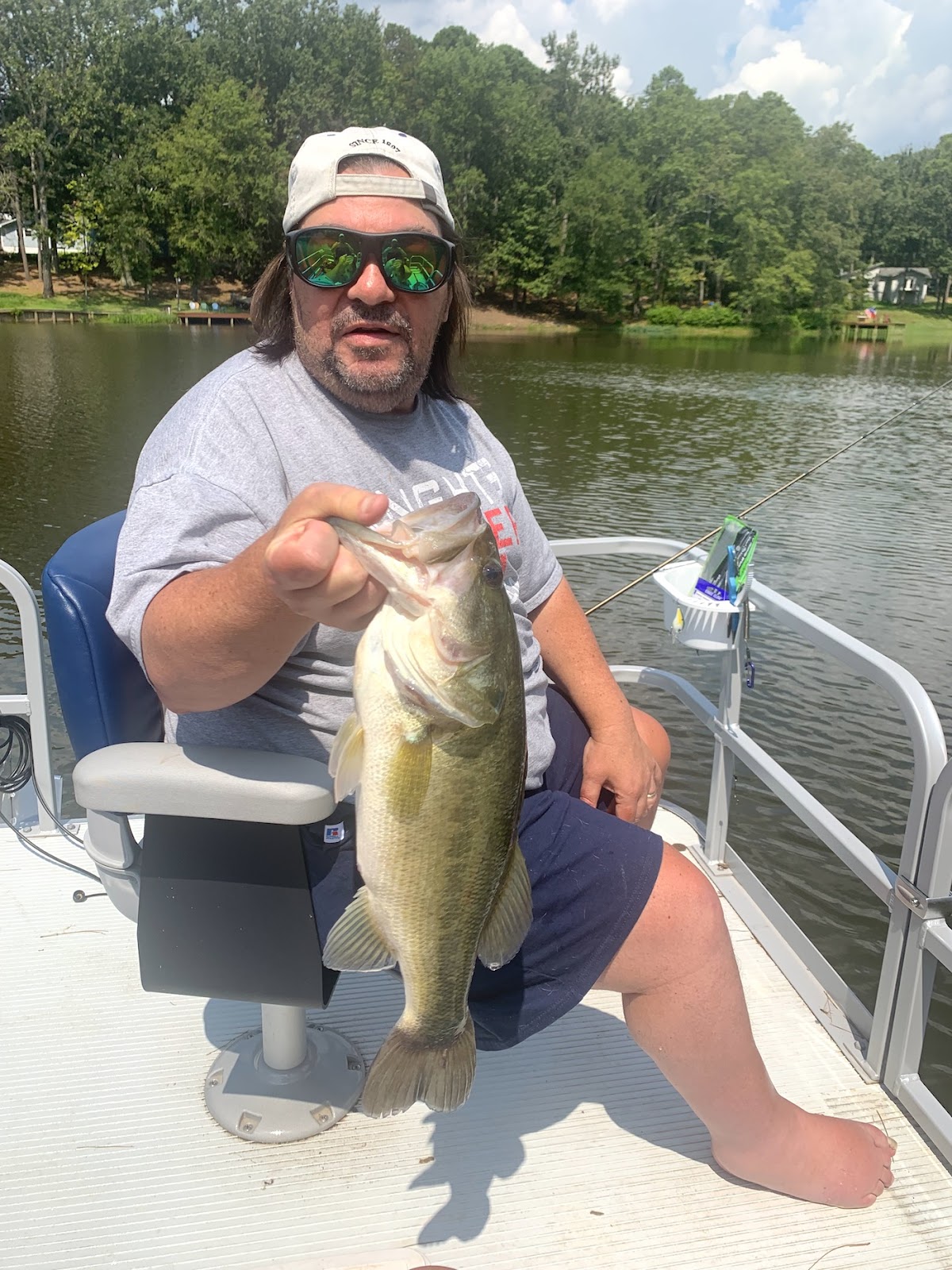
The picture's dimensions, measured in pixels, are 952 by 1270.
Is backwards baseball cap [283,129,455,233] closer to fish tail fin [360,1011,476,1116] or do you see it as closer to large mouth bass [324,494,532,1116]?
large mouth bass [324,494,532,1116]

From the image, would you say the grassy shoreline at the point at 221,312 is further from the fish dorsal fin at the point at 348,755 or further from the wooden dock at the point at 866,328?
the fish dorsal fin at the point at 348,755

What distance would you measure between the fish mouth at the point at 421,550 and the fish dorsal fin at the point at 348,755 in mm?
223

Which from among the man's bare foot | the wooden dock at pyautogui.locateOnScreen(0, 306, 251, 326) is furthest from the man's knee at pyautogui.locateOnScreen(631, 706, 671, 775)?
the wooden dock at pyautogui.locateOnScreen(0, 306, 251, 326)

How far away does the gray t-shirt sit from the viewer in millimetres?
1715

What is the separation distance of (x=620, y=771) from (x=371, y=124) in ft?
219

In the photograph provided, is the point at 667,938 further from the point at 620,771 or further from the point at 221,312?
the point at 221,312

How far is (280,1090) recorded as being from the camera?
7.53ft

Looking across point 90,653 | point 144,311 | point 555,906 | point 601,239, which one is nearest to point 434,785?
point 555,906

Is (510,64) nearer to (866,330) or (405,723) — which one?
(866,330)

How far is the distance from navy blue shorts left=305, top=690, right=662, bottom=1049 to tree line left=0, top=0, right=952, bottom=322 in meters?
52.1

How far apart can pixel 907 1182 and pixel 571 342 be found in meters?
45.0

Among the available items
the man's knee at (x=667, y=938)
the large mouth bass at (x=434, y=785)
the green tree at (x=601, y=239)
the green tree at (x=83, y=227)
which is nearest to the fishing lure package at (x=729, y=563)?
the man's knee at (x=667, y=938)

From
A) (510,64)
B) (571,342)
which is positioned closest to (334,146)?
(571,342)

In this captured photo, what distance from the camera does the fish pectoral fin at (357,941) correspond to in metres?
1.66
